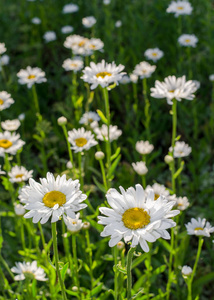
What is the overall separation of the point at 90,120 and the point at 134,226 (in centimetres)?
197

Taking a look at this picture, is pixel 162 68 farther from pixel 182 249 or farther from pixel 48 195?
pixel 48 195

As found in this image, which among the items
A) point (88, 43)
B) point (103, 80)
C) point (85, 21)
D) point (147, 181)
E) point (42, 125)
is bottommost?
point (147, 181)

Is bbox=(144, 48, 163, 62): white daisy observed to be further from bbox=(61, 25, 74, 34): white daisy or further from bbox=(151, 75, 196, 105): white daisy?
bbox=(151, 75, 196, 105): white daisy

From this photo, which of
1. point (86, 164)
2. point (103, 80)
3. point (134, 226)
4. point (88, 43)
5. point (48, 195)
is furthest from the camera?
point (88, 43)

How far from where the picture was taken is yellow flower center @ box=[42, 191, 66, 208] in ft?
4.88

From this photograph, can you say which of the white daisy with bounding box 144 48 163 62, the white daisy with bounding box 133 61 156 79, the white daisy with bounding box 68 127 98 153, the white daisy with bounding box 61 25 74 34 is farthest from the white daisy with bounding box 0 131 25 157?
the white daisy with bounding box 61 25 74 34

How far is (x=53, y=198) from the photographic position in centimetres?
151

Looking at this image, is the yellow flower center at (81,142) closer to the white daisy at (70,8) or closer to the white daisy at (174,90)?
the white daisy at (174,90)

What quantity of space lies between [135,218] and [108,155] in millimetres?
883

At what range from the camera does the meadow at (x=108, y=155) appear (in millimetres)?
1572

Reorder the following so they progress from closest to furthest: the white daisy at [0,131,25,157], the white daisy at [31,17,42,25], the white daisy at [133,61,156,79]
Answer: the white daisy at [0,131,25,157], the white daisy at [133,61,156,79], the white daisy at [31,17,42,25]

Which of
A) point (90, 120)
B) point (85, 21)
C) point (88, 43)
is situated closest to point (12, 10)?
point (85, 21)

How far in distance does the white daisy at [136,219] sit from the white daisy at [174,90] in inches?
33.1

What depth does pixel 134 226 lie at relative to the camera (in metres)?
1.38
